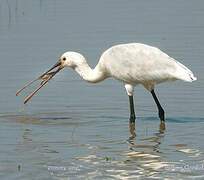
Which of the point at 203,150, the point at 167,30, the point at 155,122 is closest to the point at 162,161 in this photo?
the point at 203,150

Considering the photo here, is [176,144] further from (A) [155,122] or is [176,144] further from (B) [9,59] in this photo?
(B) [9,59]

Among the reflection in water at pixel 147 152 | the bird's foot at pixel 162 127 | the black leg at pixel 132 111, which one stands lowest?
the reflection in water at pixel 147 152

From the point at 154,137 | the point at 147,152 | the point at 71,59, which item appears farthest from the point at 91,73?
the point at 147,152

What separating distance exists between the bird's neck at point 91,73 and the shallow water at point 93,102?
1.27ft

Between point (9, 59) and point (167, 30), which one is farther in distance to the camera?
point (167, 30)

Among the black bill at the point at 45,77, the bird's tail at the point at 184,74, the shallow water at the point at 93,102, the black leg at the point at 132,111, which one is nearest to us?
the shallow water at the point at 93,102

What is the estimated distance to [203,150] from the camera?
11.1 m

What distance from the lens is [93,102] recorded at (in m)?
14.4

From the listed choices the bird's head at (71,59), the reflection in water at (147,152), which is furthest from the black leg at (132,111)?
the bird's head at (71,59)

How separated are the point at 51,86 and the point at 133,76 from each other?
107 inches

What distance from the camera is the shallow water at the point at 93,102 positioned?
10477mm

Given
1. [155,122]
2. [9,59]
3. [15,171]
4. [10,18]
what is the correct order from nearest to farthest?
[15,171], [155,122], [9,59], [10,18]

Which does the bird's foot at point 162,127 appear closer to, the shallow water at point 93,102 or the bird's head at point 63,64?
the shallow water at point 93,102

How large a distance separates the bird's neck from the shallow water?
386 millimetres
